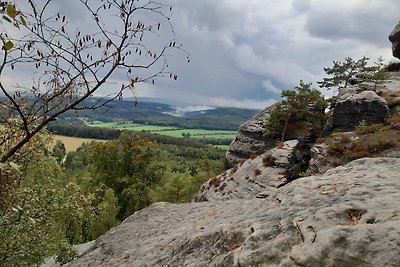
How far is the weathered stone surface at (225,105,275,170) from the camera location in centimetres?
4409

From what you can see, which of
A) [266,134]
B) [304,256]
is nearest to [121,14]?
[304,256]

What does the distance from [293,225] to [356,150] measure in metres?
16.4

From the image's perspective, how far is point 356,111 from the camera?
32.1 m

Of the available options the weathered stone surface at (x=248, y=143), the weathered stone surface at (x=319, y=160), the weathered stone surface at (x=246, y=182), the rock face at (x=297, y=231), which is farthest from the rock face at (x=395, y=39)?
the rock face at (x=297, y=231)

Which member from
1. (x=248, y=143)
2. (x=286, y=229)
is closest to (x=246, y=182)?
(x=248, y=143)

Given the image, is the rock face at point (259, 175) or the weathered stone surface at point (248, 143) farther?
the weathered stone surface at point (248, 143)

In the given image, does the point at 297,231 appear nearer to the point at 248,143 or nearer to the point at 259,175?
the point at 259,175

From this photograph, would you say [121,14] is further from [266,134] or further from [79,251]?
[266,134]

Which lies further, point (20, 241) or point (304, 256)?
point (20, 241)

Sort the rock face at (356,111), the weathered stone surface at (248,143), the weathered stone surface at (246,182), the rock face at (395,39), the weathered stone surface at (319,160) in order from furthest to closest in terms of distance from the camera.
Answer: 1. the weathered stone surface at (248,143)
2. the rock face at (395,39)
3. the weathered stone surface at (246,182)
4. the rock face at (356,111)
5. the weathered stone surface at (319,160)

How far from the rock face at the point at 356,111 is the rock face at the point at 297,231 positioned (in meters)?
19.2

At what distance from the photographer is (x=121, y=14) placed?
226 inches

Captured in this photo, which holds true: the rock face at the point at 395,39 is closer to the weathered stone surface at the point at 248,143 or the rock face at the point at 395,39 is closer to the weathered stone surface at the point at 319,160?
the weathered stone surface at the point at 248,143

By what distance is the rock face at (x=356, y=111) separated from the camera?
30.9 metres
